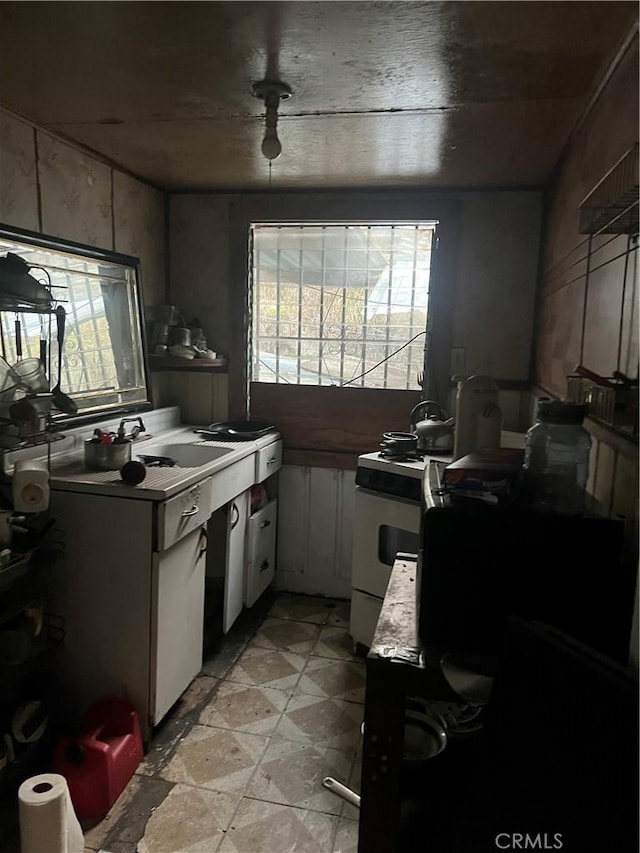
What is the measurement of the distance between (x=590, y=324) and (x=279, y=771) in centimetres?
172

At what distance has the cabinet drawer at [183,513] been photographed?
6.29 ft

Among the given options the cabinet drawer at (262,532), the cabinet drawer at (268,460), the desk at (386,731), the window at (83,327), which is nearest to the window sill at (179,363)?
the window at (83,327)

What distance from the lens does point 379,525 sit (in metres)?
2.55

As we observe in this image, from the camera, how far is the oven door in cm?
247

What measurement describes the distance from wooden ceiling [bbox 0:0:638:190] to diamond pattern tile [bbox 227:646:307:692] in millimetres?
2176

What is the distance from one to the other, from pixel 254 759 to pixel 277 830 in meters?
0.31

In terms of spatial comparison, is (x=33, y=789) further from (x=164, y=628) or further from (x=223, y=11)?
(x=223, y=11)

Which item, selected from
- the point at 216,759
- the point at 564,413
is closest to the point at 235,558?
the point at 216,759

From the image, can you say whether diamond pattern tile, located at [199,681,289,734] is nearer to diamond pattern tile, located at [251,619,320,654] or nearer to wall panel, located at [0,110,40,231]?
diamond pattern tile, located at [251,619,320,654]

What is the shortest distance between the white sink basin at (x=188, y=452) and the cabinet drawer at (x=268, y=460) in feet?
0.76

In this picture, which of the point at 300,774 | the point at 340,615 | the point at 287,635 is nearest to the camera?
the point at 300,774

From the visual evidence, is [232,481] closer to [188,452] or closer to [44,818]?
[188,452]

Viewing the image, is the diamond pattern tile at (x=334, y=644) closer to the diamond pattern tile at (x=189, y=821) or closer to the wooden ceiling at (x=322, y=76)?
the diamond pattern tile at (x=189, y=821)

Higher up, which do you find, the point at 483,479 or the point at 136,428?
the point at 483,479
